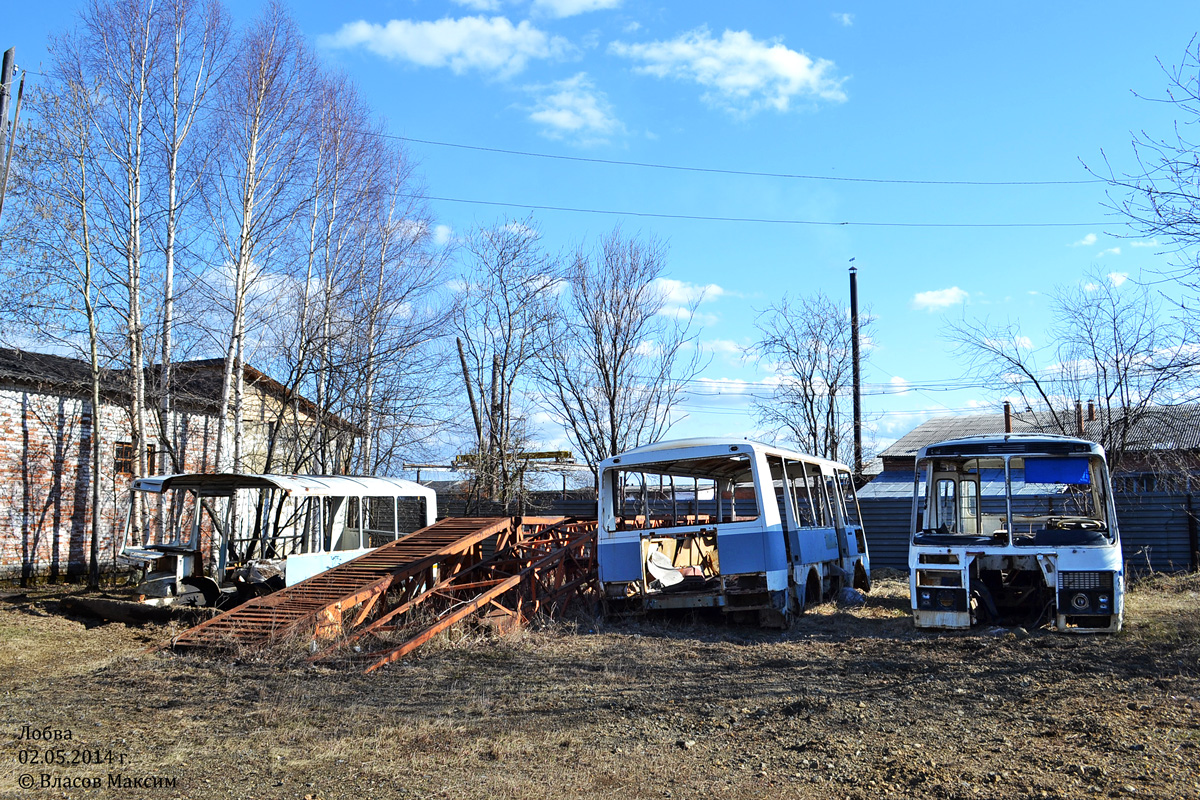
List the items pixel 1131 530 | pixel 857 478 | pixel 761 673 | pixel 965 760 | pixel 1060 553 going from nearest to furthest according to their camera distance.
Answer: pixel 965 760 < pixel 761 673 < pixel 1060 553 < pixel 1131 530 < pixel 857 478

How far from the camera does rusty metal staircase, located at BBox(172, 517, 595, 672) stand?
9773 millimetres

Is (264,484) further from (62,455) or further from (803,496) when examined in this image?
(62,455)

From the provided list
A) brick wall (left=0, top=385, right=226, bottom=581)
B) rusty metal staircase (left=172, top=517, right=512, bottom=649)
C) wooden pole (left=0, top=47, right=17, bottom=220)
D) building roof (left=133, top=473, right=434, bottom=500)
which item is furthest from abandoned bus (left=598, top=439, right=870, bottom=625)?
brick wall (left=0, top=385, right=226, bottom=581)

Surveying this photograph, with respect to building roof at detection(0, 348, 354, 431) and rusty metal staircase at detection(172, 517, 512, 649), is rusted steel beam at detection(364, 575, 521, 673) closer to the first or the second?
rusty metal staircase at detection(172, 517, 512, 649)

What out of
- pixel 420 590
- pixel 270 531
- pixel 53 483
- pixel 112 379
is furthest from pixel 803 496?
pixel 112 379

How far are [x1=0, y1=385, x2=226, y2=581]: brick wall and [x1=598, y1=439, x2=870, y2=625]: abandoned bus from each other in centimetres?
1254

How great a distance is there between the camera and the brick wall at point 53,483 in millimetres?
17984

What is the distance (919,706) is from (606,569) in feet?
16.6

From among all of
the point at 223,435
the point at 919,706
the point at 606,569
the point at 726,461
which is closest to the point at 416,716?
the point at 919,706

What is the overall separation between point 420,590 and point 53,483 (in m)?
11.7

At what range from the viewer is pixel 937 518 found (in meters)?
12.2

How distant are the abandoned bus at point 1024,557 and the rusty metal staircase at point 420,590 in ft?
16.1

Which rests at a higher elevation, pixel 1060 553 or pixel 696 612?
pixel 1060 553

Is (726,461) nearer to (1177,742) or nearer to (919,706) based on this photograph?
(919,706)
